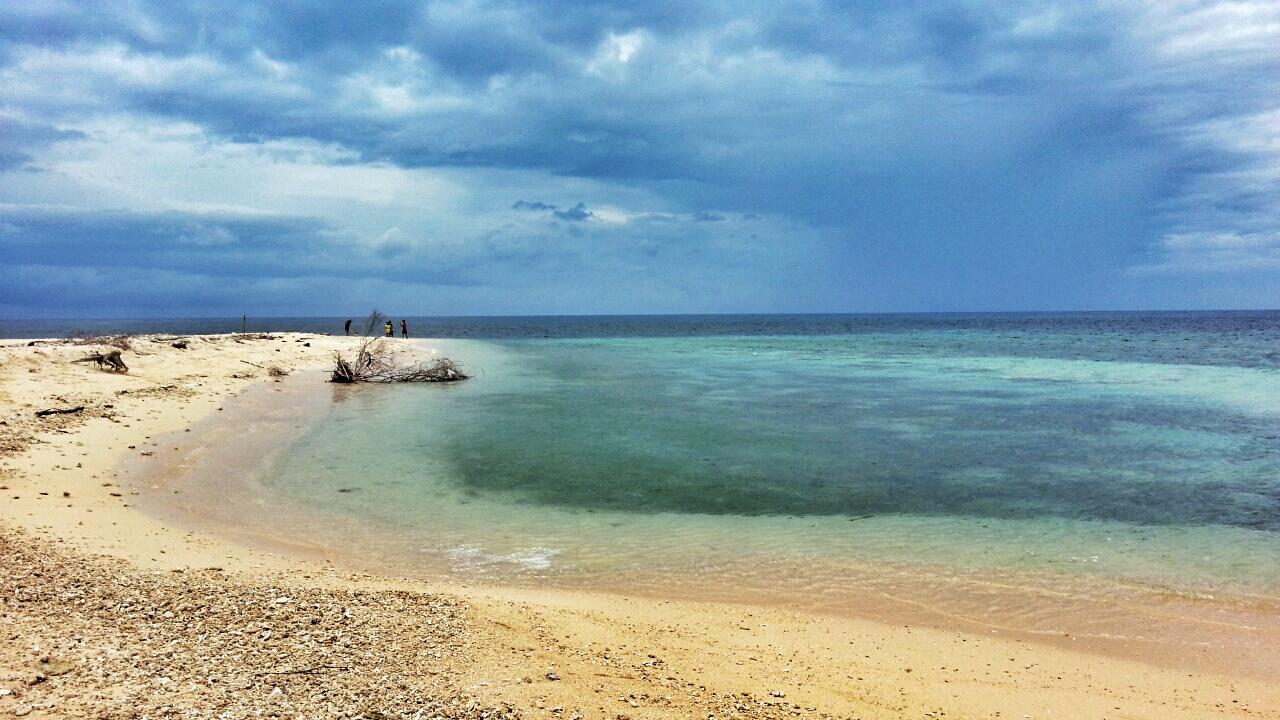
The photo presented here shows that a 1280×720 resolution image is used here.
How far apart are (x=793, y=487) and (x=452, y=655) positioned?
27.9 ft

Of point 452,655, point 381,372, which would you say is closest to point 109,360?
point 381,372

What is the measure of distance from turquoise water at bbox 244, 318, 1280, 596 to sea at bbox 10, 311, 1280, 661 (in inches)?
2.5

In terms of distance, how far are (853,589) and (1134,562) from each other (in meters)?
3.89

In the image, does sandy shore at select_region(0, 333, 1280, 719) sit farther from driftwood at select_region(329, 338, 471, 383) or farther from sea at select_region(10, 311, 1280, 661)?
driftwood at select_region(329, 338, 471, 383)

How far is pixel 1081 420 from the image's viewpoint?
20.7 metres

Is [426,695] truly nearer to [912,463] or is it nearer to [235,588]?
[235,588]

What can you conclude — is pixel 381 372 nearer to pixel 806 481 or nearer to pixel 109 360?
pixel 109 360

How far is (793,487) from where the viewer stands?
12797mm

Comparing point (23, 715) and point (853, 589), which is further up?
point (23, 715)

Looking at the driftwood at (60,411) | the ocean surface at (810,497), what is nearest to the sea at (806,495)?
the ocean surface at (810,497)

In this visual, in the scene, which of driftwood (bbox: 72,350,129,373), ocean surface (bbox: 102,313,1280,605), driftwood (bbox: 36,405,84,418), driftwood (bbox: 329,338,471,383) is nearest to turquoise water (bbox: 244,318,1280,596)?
ocean surface (bbox: 102,313,1280,605)

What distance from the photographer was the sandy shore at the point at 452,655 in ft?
15.1

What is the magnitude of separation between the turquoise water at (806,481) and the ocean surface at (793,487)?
2.2 inches

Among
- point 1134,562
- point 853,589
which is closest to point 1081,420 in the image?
point 1134,562
